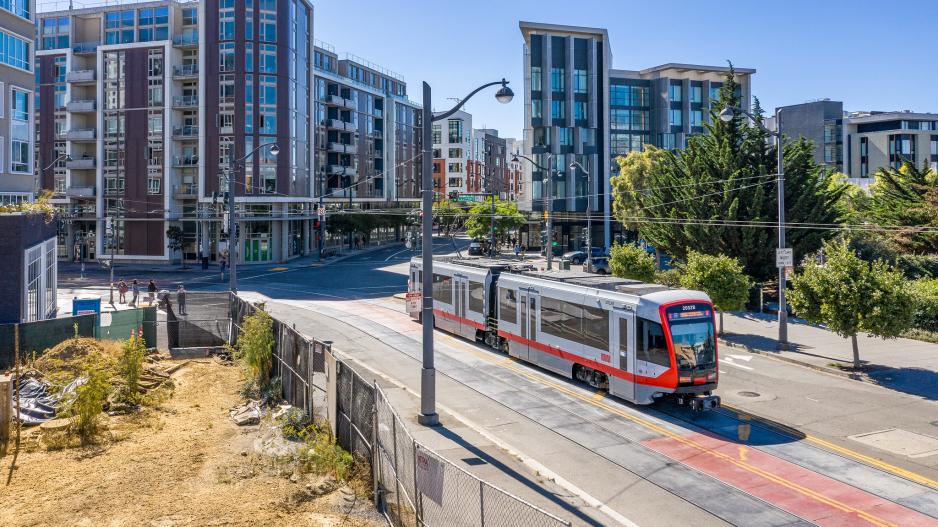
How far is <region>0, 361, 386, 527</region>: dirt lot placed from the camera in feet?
39.9

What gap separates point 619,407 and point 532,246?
7014 centimetres

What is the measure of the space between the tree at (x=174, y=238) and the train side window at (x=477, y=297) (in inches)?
1965

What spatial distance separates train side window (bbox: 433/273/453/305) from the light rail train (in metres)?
2.45

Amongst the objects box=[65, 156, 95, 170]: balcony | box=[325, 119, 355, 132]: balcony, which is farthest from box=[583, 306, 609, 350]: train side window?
box=[325, 119, 355, 132]: balcony

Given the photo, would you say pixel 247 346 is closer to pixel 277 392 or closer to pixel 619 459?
pixel 277 392

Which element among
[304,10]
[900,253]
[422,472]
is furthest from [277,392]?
[304,10]

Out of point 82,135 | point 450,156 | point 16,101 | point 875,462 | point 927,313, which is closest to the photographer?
point 875,462

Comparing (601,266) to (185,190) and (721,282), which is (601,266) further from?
(185,190)

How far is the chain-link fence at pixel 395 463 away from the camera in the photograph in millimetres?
9395

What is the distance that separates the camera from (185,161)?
7412 centimetres

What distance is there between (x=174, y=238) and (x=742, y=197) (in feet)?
176

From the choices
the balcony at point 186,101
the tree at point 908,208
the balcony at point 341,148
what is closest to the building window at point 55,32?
the balcony at point 186,101

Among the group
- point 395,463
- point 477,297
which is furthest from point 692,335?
point 477,297

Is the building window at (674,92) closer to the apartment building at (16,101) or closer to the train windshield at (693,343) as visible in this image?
the apartment building at (16,101)
